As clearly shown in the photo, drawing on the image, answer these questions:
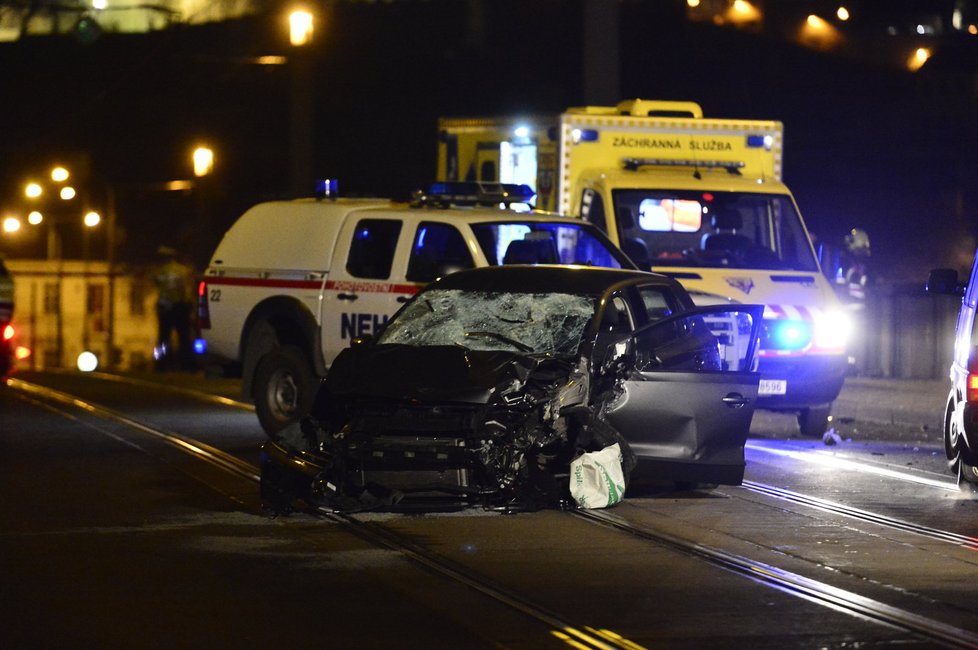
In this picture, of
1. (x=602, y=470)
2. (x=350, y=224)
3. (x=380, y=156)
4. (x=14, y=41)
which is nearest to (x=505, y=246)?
(x=350, y=224)

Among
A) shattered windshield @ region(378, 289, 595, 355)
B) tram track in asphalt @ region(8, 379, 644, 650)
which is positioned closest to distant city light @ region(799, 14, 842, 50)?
tram track in asphalt @ region(8, 379, 644, 650)

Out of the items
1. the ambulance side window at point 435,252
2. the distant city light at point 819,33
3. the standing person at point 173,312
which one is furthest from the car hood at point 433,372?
the distant city light at point 819,33

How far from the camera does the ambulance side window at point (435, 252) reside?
50.8ft

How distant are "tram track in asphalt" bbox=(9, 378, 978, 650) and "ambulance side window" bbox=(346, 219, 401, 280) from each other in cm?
300

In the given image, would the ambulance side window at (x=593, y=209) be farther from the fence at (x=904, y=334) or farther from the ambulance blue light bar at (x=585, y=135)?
the fence at (x=904, y=334)

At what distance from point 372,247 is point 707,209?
11.4ft

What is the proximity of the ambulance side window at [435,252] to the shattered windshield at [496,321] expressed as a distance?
3.32 metres

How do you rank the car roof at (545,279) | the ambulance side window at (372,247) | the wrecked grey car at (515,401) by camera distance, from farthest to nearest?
the ambulance side window at (372,247) → the car roof at (545,279) → the wrecked grey car at (515,401)

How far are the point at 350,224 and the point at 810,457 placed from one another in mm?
4604

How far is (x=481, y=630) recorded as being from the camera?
23.5 feet

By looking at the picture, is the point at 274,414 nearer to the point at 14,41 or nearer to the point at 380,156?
the point at 380,156

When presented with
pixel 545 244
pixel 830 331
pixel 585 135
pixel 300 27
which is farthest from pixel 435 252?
pixel 300 27

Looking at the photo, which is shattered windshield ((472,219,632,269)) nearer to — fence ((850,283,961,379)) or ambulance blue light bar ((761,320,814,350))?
ambulance blue light bar ((761,320,814,350))

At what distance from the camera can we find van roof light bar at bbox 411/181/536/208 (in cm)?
1627
